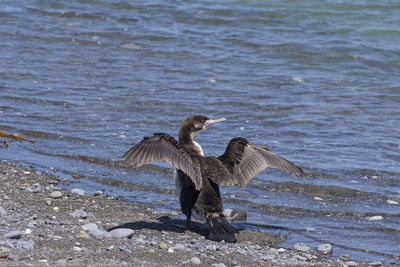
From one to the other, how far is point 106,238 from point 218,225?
1.12 meters

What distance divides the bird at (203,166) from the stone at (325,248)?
82 centimetres

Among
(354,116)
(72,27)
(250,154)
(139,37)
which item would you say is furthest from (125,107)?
(72,27)

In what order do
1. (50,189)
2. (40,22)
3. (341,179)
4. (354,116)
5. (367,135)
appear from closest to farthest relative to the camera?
(50,189) → (341,179) → (367,135) → (354,116) → (40,22)

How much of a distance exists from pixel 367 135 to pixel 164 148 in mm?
4735

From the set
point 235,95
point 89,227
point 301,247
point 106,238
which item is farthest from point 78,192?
point 235,95

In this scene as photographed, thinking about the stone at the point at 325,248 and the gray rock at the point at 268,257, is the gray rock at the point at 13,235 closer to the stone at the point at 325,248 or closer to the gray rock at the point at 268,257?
the gray rock at the point at 268,257

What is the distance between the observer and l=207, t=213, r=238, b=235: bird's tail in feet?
22.1

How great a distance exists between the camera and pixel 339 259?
6.57 metres

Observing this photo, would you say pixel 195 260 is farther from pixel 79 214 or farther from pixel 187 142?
pixel 187 142

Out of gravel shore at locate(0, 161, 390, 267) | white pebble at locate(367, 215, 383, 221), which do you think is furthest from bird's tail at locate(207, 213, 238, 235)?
white pebble at locate(367, 215, 383, 221)

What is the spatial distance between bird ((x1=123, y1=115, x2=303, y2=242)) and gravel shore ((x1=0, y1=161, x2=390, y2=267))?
248 millimetres

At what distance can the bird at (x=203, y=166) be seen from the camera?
685cm

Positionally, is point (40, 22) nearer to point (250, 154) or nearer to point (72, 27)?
point (72, 27)

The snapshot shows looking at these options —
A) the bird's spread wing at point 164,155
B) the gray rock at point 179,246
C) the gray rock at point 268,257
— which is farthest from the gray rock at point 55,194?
the gray rock at point 268,257
